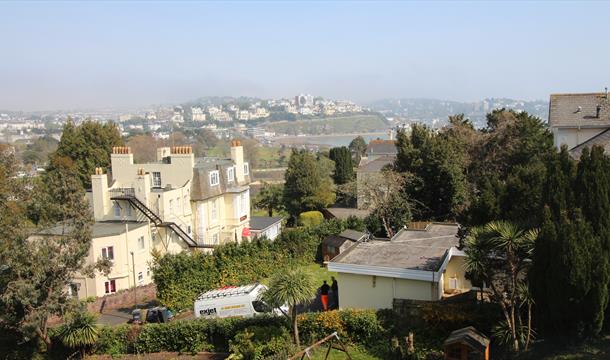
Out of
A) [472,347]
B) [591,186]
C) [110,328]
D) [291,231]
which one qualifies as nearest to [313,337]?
[472,347]

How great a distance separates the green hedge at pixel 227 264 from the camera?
83.5 ft

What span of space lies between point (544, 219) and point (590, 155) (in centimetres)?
265

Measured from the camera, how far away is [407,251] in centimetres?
2212

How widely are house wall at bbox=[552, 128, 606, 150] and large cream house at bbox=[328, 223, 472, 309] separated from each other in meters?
15.4

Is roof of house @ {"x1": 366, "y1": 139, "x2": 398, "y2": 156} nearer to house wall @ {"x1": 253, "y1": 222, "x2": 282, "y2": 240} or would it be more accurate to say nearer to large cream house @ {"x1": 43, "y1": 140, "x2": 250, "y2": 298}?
house wall @ {"x1": 253, "y1": 222, "x2": 282, "y2": 240}

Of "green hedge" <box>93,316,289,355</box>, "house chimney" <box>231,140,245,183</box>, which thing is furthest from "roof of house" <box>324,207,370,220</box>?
"green hedge" <box>93,316,289,355</box>

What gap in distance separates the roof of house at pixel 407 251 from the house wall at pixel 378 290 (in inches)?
20.9

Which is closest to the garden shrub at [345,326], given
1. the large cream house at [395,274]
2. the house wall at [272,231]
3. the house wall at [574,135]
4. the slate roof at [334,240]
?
the large cream house at [395,274]

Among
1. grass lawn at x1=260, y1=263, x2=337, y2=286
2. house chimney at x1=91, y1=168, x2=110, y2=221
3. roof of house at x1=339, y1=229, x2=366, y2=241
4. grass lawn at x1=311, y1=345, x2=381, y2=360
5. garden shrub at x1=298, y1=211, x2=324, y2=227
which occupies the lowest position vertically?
garden shrub at x1=298, y1=211, x2=324, y2=227

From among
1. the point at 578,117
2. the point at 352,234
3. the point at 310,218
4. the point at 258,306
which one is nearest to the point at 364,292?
the point at 258,306

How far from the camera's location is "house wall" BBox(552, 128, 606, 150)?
32250 millimetres

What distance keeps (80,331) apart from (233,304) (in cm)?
556

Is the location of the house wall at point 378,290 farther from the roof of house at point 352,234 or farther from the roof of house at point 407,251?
the roof of house at point 352,234

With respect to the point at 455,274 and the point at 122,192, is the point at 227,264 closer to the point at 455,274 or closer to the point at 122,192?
the point at 122,192
